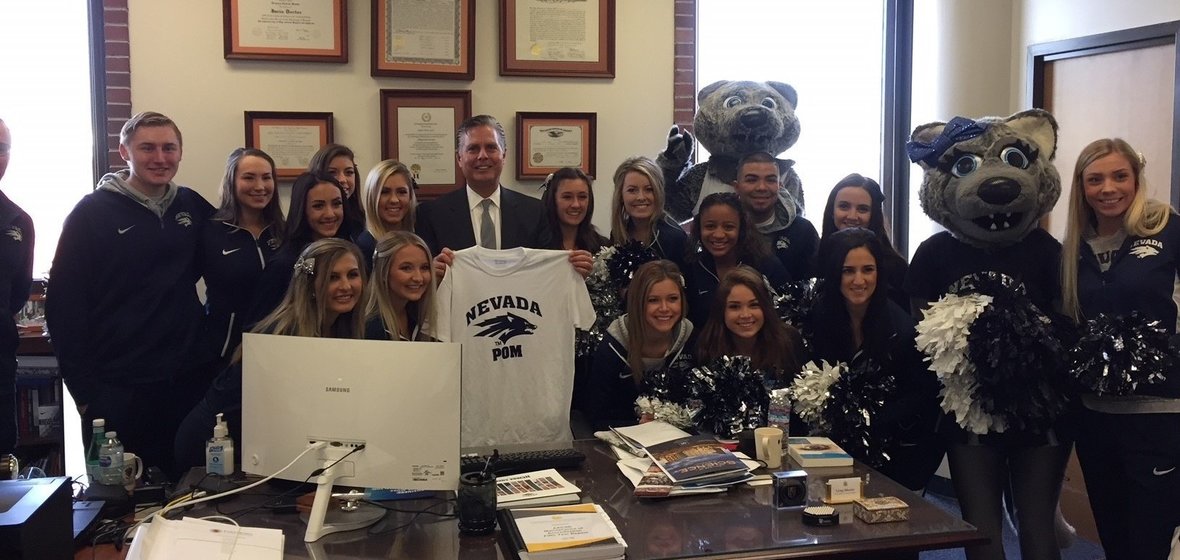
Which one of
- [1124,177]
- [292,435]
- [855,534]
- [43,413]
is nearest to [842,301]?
[1124,177]

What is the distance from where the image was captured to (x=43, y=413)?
3922mm

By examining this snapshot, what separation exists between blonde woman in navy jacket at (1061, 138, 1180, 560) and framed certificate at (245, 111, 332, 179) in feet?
10.3

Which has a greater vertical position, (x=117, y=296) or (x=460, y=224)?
(x=460, y=224)

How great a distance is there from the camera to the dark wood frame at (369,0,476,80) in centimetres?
432

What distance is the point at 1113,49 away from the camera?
14.1ft

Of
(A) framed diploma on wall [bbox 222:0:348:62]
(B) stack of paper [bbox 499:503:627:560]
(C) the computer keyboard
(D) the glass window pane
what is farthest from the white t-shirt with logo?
(D) the glass window pane

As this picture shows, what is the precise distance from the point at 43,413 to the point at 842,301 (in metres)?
3.28

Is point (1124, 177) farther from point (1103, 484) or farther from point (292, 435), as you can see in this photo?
point (292, 435)

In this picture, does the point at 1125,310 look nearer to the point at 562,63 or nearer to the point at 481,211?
the point at 481,211

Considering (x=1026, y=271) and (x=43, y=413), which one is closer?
(x=1026, y=271)

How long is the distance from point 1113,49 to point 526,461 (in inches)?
139

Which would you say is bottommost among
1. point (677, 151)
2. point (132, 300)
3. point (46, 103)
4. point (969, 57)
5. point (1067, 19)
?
point (132, 300)

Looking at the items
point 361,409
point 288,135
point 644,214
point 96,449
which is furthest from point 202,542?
point 288,135

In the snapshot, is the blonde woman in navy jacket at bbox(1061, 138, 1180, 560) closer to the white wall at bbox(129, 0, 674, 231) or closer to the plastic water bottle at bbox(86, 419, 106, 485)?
the white wall at bbox(129, 0, 674, 231)
